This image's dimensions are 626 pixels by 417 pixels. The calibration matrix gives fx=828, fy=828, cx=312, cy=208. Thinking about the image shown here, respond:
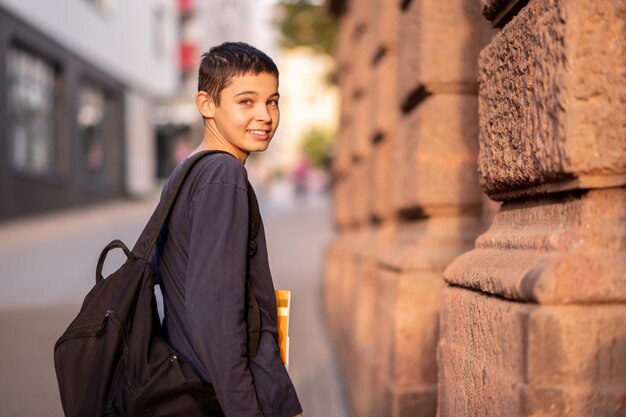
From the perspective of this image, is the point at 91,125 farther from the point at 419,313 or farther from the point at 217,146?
the point at 217,146

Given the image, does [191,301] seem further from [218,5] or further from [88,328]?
[218,5]

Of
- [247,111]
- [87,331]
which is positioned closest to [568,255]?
[247,111]

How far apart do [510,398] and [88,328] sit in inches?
41.8

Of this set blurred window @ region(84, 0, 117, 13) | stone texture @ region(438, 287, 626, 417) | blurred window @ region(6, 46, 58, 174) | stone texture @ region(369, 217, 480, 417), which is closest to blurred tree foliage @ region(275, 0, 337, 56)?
blurred window @ region(6, 46, 58, 174)

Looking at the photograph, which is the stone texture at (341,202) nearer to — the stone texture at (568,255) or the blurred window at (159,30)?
the stone texture at (568,255)

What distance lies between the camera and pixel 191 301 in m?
2.00

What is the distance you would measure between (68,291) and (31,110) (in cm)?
899

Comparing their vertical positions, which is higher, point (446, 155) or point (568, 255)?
point (446, 155)

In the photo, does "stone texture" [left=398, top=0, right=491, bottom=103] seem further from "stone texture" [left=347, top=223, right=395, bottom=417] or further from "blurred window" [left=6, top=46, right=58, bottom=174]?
"blurred window" [left=6, top=46, right=58, bottom=174]

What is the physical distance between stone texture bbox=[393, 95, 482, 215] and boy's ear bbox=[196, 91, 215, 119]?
66.6 inches

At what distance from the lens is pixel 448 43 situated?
383 cm

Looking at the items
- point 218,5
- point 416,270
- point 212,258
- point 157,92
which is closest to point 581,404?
point 212,258

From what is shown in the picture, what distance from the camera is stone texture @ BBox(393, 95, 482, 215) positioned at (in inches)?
150

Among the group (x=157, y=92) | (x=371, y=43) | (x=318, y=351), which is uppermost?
(x=157, y=92)
